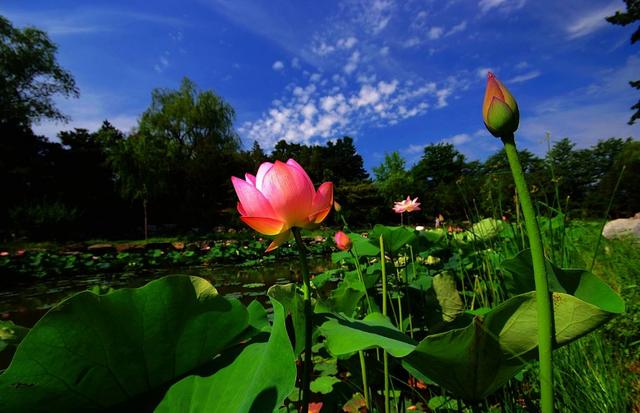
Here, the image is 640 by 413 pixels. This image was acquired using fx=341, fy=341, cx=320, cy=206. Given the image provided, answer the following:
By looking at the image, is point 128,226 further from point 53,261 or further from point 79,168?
point 53,261

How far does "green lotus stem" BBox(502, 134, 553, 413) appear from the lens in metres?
0.30

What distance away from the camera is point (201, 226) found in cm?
1464

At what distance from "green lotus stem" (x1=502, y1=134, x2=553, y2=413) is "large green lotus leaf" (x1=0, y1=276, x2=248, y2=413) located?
38 cm

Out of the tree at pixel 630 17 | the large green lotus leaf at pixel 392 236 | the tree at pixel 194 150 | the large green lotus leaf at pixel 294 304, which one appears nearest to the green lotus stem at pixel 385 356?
the large green lotus leaf at pixel 294 304

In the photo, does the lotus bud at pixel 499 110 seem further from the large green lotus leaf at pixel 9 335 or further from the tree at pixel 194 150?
the tree at pixel 194 150

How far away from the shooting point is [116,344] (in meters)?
0.45

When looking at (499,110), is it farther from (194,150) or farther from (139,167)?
(194,150)

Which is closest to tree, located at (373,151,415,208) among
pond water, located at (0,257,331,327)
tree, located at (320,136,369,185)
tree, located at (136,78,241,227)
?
tree, located at (320,136,369,185)

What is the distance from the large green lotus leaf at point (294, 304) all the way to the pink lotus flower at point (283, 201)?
0.34 feet

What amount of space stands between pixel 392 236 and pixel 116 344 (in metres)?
0.99

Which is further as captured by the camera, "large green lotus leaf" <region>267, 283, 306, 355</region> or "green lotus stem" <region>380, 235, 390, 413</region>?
"green lotus stem" <region>380, 235, 390, 413</region>

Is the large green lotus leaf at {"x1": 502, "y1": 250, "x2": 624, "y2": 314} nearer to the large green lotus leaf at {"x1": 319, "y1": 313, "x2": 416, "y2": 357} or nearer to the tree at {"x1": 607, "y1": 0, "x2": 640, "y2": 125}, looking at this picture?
the large green lotus leaf at {"x1": 319, "y1": 313, "x2": 416, "y2": 357}

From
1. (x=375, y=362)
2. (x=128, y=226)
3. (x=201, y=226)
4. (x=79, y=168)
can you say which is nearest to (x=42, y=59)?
(x=79, y=168)

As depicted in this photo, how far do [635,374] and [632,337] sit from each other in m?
0.34
